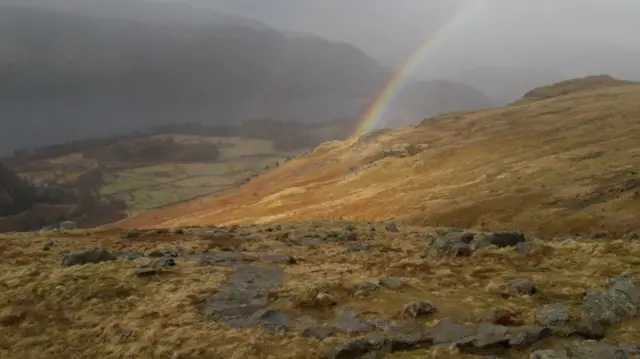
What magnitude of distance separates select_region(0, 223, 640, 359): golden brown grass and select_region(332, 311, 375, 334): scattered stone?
693mm

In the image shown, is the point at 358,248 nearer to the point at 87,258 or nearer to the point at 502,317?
the point at 87,258

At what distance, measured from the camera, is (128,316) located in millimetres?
23656

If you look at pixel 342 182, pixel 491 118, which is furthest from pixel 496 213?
pixel 491 118

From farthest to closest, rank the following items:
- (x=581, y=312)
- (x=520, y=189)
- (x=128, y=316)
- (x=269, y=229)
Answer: (x=520, y=189) < (x=269, y=229) < (x=128, y=316) < (x=581, y=312)

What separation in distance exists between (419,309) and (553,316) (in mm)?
4876

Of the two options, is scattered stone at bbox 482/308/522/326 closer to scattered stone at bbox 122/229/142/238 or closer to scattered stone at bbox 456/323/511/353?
scattered stone at bbox 456/323/511/353

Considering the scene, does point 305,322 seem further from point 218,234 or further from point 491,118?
point 491,118

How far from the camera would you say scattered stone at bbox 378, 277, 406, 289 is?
968 inches

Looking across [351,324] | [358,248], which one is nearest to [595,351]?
[351,324]

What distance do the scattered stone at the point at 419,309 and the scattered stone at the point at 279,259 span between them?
1329 centimetres

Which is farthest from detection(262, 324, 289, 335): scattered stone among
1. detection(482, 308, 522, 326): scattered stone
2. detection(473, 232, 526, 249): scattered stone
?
detection(473, 232, 526, 249): scattered stone

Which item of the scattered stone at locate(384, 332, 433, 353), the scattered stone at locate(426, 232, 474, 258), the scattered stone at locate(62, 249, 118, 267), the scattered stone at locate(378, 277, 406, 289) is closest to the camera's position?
the scattered stone at locate(384, 332, 433, 353)

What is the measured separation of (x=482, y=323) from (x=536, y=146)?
320 feet

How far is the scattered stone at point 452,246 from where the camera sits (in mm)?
30111
